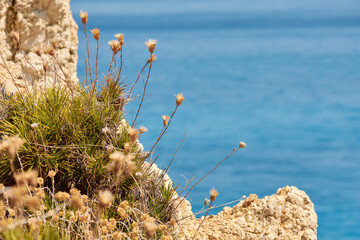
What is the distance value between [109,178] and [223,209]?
94.6 inches

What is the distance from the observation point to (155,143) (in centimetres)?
454

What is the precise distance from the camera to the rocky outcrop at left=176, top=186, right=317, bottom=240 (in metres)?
5.47

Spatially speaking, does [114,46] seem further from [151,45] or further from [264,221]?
[264,221]

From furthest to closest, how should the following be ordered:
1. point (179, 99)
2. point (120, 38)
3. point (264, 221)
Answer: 1. point (264, 221)
2. point (120, 38)
3. point (179, 99)

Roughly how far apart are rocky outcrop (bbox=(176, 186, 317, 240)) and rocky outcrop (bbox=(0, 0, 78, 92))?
3108 millimetres

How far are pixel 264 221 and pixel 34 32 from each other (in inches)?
181

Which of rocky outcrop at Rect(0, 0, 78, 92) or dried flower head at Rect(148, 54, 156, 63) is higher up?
rocky outcrop at Rect(0, 0, 78, 92)

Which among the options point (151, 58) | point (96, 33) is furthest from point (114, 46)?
point (151, 58)

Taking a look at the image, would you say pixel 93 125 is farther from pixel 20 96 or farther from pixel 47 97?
pixel 20 96

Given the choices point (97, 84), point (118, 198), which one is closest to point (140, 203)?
point (118, 198)

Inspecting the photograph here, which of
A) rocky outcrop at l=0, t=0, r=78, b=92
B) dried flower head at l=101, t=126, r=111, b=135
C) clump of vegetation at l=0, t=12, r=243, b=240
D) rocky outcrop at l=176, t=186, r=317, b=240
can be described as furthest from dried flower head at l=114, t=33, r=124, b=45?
rocky outcrop at l=0, t=0, r=78, b=92

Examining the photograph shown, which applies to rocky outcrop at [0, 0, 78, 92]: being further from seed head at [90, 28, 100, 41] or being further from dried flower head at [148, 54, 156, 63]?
dried flower head at [148, 54, 156, 63]

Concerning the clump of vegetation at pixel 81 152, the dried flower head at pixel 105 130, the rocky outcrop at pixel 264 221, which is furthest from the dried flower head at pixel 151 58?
the rocky outcrop at pixel 264 221

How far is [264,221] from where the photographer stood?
566cm
